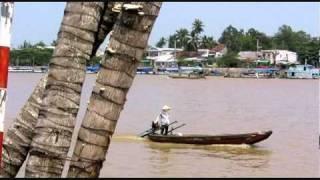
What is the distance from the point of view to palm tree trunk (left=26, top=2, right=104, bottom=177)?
3.21 meters

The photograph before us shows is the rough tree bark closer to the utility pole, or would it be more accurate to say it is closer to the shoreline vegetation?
the utility pole

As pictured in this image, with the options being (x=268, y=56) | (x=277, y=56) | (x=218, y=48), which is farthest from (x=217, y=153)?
(x=218, y=48)

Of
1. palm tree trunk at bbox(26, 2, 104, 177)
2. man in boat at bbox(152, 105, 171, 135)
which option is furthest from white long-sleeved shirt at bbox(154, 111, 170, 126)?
palm tree trunk at bbox(26, 2, 104, 177)

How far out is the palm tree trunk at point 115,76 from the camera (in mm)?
3070

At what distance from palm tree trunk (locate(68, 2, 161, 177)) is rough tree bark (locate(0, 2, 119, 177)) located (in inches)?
22.6

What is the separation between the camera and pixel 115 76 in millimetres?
3109

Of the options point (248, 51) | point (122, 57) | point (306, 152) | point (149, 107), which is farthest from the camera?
point (248, 51)

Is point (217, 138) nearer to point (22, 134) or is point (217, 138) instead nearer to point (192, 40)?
point (22, 134)

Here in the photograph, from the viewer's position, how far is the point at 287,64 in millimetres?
104875

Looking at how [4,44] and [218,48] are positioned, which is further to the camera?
[218,48]

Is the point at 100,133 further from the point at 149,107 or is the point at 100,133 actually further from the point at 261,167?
the point at 149,107

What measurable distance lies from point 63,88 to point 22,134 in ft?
2.38

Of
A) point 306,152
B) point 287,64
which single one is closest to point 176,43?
point 287,64

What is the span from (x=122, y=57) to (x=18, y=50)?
393 ft
